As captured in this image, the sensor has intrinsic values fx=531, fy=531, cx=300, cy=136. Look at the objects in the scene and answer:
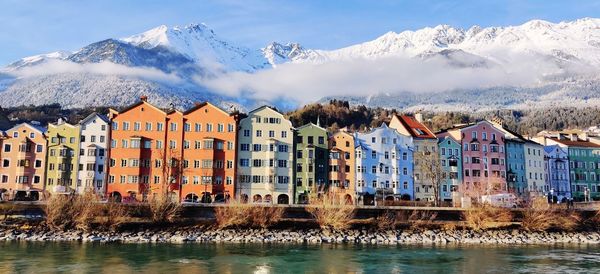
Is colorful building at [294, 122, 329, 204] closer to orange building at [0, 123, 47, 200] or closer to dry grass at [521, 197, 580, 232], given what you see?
dry grass at [521, 197, 580, 232]

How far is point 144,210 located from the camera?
60.0 m

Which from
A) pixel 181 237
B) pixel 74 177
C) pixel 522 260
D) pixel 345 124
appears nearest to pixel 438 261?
pixel 522 260

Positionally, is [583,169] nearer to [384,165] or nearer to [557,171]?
[557,171]

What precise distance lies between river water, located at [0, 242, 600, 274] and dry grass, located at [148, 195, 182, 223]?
926 centimetres

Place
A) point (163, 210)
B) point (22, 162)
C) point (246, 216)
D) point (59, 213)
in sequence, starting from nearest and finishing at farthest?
point (59, 213) → point (163, 210) → point (246, 216) → point (22, 162)

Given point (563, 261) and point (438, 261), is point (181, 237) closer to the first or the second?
point (438, 261)

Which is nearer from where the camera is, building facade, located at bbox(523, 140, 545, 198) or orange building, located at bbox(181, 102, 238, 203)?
orange building, located at bbox(181, 102, 238, 203)

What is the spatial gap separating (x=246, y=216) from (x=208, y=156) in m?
23.9

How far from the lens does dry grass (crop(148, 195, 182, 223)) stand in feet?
193

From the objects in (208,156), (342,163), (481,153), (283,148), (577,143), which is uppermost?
(577,143)

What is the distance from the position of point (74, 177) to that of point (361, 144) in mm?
45819

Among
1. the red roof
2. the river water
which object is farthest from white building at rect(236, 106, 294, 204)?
the river water

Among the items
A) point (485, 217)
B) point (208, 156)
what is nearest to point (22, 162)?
point (208, 156)

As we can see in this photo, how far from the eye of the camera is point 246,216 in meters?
59.4
